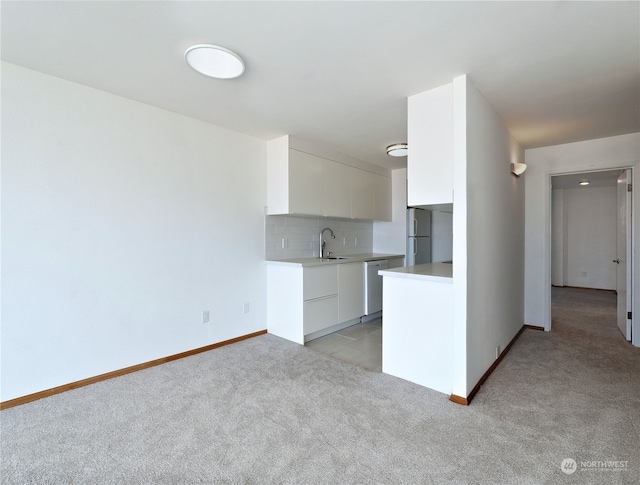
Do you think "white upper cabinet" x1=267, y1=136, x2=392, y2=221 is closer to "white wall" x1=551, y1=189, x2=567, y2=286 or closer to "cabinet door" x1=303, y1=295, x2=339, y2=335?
"cabinet door" x1=303, y1=295, x2=339, y2=335

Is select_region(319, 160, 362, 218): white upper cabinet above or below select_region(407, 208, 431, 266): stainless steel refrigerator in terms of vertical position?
above

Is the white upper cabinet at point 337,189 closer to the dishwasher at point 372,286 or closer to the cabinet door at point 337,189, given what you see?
the cabinet door at point 337,189

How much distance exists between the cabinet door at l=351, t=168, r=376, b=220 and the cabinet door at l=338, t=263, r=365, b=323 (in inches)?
33.2

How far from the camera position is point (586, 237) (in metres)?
7.19

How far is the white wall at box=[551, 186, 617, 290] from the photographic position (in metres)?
6.91

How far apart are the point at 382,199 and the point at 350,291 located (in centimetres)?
179

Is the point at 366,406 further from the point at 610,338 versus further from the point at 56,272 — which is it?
the point at 610,338

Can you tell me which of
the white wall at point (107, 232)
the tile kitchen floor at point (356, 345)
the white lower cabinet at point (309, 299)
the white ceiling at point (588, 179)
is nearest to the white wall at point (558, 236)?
the white ceiling at point (588, 179)

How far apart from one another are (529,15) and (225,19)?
1.60 m

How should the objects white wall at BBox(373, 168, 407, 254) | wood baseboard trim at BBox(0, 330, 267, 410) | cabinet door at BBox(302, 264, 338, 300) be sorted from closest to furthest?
wood baseboard trim at BBox(0, 330, 267, 410), cabinet door at BBox(302, 264, 338, 300), white wall at BBox(373, 168, 407, 254)

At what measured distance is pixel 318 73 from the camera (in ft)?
7.52

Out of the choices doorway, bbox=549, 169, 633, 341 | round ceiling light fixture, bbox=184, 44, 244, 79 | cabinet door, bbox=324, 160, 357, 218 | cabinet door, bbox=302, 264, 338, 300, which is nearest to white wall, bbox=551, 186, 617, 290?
doorway, bbox=549, 169, 633, 341

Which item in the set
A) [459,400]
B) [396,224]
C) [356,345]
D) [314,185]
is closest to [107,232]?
[314,185]

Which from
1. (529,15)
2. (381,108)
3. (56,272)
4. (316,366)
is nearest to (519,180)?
(381,108)
